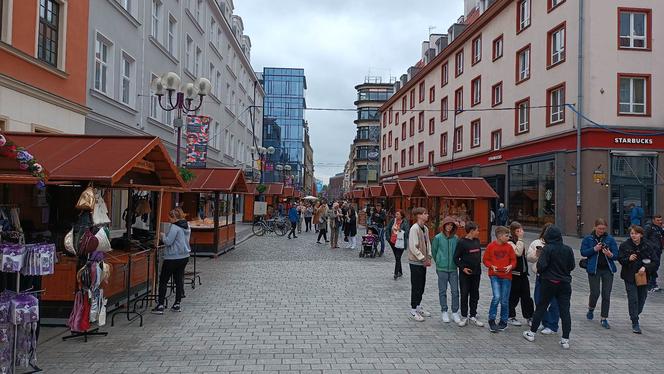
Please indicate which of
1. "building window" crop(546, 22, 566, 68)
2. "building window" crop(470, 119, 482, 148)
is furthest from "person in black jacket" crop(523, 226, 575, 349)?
"building window" crop(470, 119, 482, 148)

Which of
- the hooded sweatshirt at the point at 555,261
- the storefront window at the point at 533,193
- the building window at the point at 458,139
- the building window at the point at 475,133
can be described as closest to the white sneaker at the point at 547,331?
the hooded sweatshirt at the point at 555,261

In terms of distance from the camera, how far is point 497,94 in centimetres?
3256

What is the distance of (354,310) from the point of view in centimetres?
850

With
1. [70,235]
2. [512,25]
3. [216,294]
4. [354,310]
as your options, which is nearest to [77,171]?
[70,235]

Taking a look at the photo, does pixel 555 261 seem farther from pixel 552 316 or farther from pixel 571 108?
pixel 571 108

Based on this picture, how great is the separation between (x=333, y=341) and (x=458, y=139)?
3509 cm

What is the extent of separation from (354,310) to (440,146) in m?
36.8

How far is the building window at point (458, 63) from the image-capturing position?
39.1m

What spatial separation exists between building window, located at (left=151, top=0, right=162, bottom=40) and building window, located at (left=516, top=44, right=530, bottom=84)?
19.9 m

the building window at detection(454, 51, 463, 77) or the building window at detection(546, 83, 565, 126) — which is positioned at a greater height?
the building window at detection(454, 51, 463, 77)

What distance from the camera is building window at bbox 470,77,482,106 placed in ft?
116

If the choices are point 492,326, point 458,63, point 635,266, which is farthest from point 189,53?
point 635,266

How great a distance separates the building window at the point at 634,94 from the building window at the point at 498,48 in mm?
9481

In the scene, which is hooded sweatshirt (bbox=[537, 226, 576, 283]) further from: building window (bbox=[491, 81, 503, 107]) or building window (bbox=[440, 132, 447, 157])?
building window (bbox=[440, 132, 447, 157])
